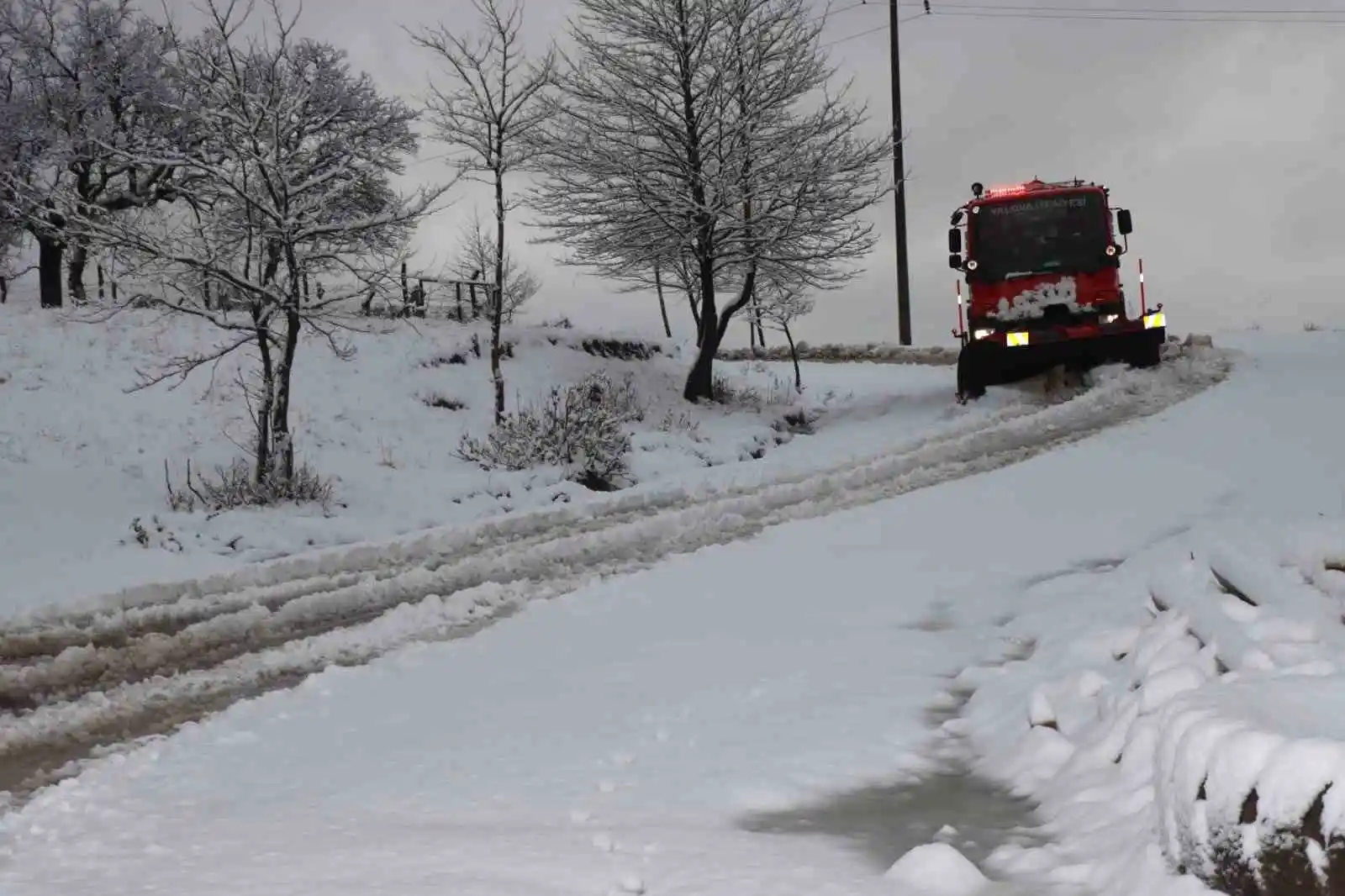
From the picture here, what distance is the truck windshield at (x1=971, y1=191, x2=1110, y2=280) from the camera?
17.3m

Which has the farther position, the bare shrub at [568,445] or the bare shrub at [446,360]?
the bare shrub at [446,360]

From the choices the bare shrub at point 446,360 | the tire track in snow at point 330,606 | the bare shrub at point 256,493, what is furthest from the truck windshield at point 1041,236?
the bare shrub at point 256,493

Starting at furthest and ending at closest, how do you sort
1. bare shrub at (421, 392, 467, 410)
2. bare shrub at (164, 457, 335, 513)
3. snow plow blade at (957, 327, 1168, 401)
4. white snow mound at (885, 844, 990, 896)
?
bare shrub at (421, 392, 467, 410) < snow plow blade at (957, 327, 1168, 401) < bare shrub at (164, 457, 335, 513) < white snow mound at (885, 844, 990, 896)

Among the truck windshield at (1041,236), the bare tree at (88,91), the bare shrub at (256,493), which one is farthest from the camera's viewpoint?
the bare tree at (88,91)

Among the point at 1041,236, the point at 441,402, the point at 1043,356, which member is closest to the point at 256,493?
the point at 441,402

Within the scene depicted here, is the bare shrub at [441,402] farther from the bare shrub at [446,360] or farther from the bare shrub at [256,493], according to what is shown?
the bare shrub at [256,493]

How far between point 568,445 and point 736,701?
8.71 metres

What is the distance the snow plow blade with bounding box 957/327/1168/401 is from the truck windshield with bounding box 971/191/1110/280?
3.56 ft

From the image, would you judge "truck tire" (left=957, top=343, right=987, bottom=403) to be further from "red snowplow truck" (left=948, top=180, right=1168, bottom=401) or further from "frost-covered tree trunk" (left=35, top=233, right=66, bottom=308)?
"frost-covered tree trunk" (left=35, top=233, right=66, bottom=308)

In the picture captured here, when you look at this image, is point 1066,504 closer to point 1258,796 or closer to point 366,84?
point 1258,796

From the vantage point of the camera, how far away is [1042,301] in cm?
1711

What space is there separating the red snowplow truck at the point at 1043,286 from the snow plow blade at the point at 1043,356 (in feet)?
0.04

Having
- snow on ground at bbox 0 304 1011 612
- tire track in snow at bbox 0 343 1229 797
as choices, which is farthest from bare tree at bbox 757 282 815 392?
tire track in snow at bbox 0 343 1229 797

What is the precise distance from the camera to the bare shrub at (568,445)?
1372cm
